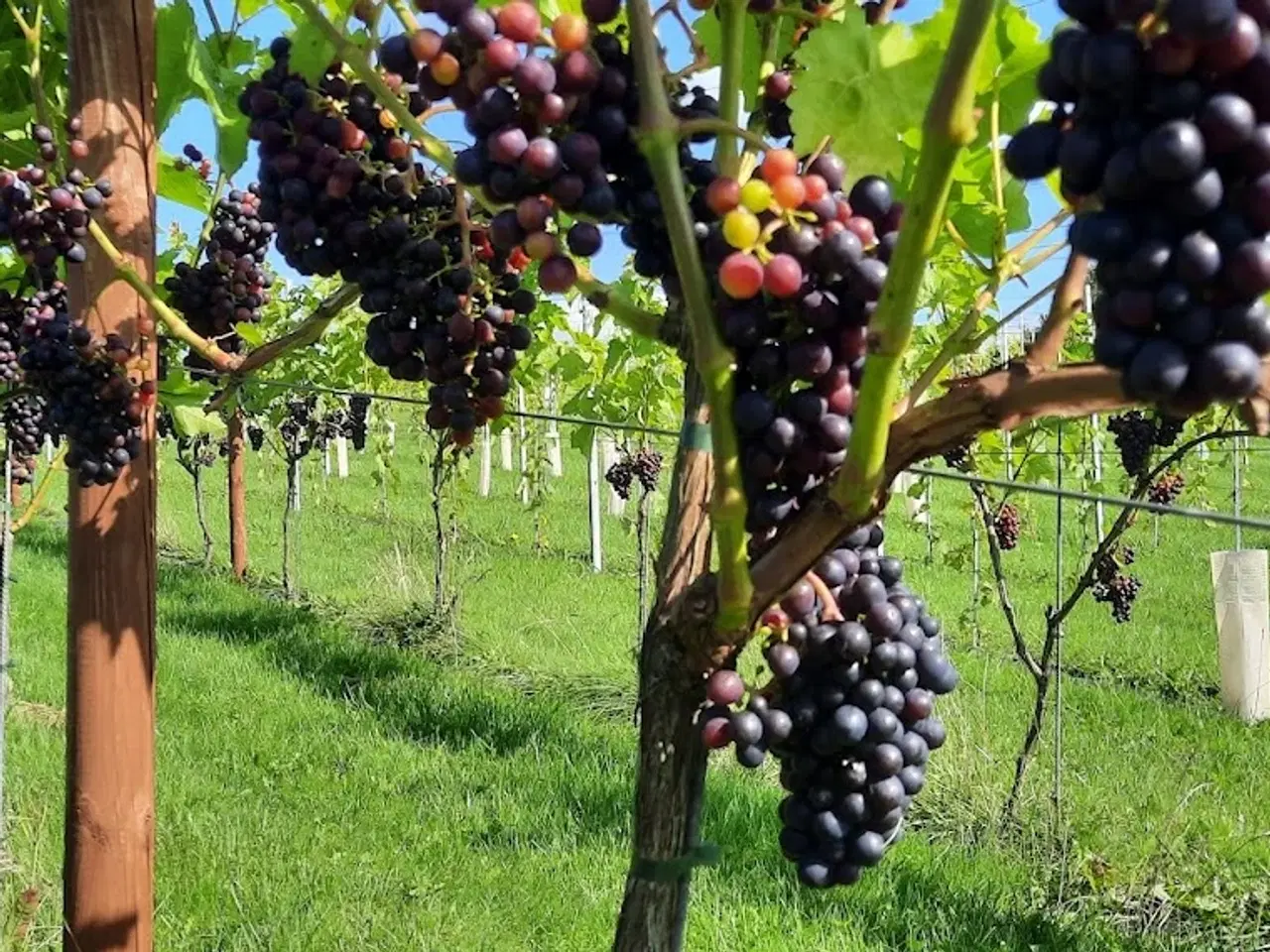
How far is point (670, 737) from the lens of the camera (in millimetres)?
995

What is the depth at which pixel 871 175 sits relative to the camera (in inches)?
34.2

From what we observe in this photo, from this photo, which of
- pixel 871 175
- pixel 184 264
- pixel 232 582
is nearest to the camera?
pixel 871 175

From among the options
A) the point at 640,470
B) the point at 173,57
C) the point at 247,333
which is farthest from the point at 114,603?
the point at 640,470

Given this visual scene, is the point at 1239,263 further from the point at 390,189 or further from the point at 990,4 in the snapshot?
the point at 390,189

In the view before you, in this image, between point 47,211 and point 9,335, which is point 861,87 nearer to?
point 47,211

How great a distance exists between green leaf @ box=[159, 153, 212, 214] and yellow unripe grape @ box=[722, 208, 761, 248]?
1766mm

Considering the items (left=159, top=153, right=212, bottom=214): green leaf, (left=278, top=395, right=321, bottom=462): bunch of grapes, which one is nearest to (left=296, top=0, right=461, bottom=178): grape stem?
(left=159, top=153, right=212, bottom=214): green leaf

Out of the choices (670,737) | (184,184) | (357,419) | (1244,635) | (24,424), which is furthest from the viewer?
(357,419)

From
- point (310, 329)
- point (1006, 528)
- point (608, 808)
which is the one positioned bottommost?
point (608, 808)

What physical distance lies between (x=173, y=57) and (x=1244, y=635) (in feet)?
21.0

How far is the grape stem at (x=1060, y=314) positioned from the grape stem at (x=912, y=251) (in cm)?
10

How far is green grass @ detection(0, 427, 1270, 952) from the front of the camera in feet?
12.3

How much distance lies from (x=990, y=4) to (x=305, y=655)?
291 inches

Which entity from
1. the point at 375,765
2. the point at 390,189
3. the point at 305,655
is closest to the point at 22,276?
the point at 390,189
